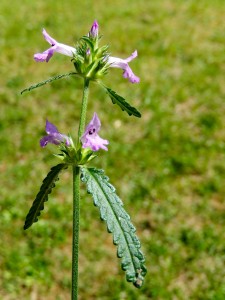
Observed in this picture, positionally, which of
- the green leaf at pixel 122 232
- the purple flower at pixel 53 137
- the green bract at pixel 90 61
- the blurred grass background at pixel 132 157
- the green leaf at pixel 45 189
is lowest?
the green leaf at pixel 122 232

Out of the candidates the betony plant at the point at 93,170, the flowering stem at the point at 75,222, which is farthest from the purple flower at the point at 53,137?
the flowering stem at the point at 75,222

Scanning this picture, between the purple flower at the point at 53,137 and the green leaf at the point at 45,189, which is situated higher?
the purple flower at the point at 53,137

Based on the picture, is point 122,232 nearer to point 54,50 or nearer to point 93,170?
point 93,170

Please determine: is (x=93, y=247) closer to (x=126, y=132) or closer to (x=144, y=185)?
(x=144, y=185)

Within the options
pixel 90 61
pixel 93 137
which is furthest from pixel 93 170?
pixel 90 61

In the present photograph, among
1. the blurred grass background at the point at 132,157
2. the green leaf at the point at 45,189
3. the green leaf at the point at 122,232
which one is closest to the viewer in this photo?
the green leaf at the point at 122,232

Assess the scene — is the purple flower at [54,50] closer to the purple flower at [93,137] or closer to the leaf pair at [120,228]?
the purple flower at [93,137]

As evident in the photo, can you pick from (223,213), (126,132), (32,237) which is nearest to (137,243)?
(32,237)
